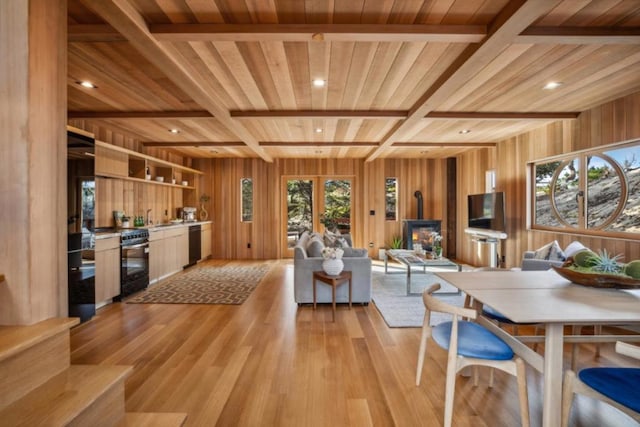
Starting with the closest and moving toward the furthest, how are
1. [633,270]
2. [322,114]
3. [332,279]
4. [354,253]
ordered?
[633,270] → [332,279] → [322,114] → [354,253]

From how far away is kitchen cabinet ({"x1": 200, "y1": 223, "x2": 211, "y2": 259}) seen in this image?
7.46 meters

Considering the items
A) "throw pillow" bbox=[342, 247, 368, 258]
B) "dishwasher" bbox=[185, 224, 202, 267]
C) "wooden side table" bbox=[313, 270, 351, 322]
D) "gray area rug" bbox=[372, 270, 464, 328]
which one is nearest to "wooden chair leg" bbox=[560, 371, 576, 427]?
"gray area rug" bbox=[372, 270, 464, 328]

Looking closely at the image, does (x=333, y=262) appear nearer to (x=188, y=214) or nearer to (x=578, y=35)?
(x=578, y=35)

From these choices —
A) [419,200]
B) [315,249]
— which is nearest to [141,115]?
[315,249]

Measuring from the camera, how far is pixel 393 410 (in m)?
2.03

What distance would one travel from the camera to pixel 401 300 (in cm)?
436

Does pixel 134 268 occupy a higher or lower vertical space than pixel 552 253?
lower

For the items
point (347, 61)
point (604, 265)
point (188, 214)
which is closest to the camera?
point (604, 265)

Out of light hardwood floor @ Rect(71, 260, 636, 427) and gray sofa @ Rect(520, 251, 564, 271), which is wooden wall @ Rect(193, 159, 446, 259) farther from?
gray sofa @ Rect(520, 251, 564, 271)

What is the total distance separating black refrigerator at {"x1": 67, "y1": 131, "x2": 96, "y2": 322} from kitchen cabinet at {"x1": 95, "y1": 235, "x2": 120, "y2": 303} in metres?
0.27

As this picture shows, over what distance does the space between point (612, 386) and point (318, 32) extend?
2.58 meters

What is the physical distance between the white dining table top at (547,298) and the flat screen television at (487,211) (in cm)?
360

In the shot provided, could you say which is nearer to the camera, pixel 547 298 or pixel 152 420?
pixel 152 420

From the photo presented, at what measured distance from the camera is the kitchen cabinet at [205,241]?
7.46 m
